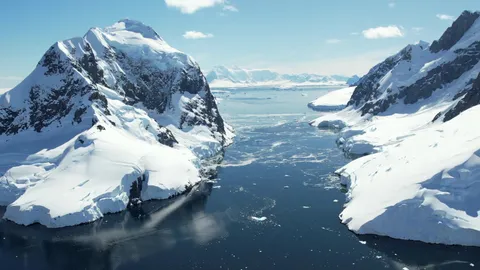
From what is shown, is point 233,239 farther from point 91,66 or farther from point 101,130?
point 91,66

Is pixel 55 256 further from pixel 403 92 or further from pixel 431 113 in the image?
pixel 403 92

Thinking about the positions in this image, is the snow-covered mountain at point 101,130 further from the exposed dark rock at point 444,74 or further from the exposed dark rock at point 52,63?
the exposed dark rock at point 444,74

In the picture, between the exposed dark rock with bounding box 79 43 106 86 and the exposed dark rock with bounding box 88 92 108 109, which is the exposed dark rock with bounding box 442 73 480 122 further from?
the exposed dark rock with bounding box 79 43 106 86

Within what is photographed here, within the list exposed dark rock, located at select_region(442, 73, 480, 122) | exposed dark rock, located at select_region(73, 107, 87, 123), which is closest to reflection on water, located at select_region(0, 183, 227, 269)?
exposed dark rock, located at select_region(73, 107, 87, 123)

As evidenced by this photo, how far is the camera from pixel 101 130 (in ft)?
378

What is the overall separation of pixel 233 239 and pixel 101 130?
191 ft

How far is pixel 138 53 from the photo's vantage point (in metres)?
179

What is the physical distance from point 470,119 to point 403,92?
101m

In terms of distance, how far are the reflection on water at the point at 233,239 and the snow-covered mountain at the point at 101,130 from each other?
19.3 ft

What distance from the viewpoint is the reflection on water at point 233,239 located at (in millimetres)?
65875

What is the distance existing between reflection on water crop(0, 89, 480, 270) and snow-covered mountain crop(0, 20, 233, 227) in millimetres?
5870

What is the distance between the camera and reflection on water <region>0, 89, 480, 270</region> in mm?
65875

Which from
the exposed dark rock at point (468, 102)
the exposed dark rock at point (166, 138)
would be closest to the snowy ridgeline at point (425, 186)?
the exposed dark rock at point (468, 102)

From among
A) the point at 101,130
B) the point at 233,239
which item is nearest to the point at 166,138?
the point at 101,130
